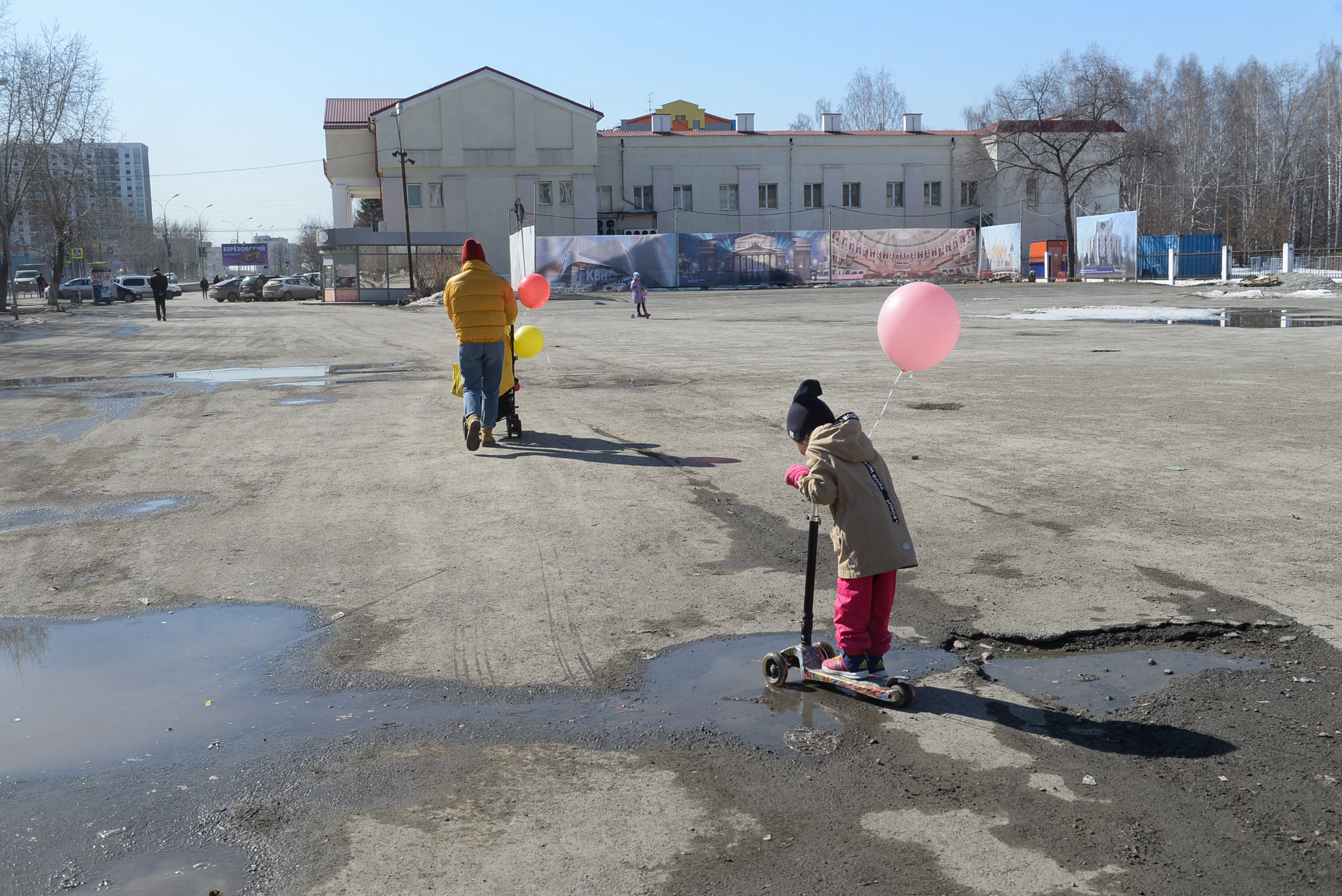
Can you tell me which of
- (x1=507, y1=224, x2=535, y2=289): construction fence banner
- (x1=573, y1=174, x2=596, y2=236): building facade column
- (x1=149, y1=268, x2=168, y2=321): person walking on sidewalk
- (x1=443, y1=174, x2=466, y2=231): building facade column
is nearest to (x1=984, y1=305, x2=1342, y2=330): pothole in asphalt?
(x1=507, y1=224, x2=535, y2=289): construction fence banner

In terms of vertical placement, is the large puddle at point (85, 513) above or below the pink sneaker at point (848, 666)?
above

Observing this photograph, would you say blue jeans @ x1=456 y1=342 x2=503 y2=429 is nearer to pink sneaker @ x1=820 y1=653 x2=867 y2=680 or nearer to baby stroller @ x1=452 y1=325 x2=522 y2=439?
baby stroller @ x1=452 y1=325 x2=522 y2=439

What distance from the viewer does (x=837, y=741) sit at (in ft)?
13.1

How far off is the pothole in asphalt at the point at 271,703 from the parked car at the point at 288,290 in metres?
66.7

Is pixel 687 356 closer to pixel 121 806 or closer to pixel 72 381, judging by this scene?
pixel 72 381

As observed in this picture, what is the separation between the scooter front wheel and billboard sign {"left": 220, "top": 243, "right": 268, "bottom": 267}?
12946cm

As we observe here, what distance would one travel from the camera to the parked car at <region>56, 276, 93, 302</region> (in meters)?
65.6

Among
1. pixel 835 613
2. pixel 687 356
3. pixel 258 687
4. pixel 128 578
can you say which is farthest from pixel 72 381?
pixel 835 613

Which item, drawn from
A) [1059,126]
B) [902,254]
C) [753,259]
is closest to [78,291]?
[753,259]

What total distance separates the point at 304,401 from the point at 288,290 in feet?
191

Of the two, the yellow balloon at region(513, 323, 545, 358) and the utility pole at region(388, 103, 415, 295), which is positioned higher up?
the utility pole at region(388, 103, 415, 295)

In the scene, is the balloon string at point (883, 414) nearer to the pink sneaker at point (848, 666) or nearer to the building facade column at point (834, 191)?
the pink sneaker at point (848, 666)

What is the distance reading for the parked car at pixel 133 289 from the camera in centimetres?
7312

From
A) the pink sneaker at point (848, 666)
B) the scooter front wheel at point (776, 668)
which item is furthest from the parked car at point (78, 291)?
the pink sneaker at point (848, 666)
